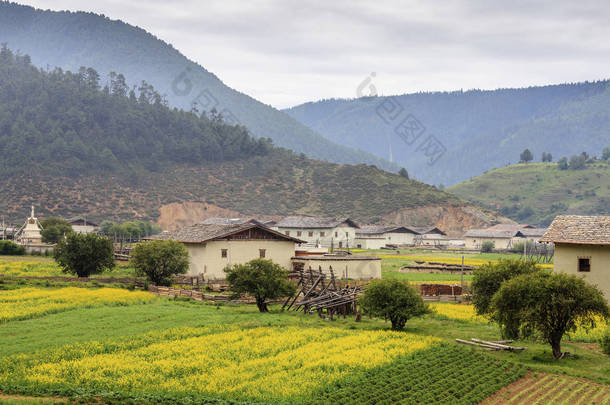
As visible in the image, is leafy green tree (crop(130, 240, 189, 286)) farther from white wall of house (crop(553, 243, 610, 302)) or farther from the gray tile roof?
the gray tile roof

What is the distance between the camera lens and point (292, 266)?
6075 centimetres

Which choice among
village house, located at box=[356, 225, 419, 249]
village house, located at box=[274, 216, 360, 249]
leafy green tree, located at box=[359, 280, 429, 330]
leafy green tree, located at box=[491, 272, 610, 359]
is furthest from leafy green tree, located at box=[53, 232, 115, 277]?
village house, located at box=[356, 225, 419, 249]

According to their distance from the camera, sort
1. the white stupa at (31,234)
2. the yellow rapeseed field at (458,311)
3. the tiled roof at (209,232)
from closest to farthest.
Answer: the yellow rapeseed field at (458,311)
the tiled roof at (209,232)
the white stupa at (31,234)

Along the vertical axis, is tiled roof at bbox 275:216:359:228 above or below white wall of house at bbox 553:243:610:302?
above

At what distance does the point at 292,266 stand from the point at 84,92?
15877cm

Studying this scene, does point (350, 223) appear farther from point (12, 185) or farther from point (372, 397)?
point (372, 397)

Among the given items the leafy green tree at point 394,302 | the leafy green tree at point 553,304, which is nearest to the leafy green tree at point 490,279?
the leafy green tree at point 394,302

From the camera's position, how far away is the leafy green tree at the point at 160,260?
51.4m

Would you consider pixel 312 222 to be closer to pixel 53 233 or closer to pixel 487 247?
pixel 487 247

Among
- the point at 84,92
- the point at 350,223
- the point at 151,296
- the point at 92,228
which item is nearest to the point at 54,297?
the point at 151,296

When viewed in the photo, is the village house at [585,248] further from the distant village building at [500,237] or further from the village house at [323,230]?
the distant village building at [500,237]

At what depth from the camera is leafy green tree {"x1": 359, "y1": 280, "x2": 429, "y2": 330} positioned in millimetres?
33562

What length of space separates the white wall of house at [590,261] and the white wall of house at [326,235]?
241 feet

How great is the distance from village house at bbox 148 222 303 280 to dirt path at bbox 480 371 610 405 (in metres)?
35.2
